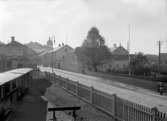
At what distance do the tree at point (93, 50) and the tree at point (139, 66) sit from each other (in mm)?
6629

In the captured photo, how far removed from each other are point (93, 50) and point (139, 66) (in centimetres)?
1074

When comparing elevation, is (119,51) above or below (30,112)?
above

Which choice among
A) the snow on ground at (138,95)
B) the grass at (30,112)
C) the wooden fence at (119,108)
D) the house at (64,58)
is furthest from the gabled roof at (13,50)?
the wooden fence at (119,108)

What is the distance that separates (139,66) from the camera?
37.0m

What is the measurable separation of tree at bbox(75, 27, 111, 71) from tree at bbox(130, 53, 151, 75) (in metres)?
6.63

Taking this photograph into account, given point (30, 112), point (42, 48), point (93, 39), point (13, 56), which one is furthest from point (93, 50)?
point (42, 48)

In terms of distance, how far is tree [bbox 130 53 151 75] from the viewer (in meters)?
36.1

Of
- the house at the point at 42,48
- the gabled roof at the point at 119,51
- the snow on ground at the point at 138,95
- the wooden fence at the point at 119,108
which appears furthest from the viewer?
the house at the point at 42,48

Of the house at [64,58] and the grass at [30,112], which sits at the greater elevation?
the house at [64,58]

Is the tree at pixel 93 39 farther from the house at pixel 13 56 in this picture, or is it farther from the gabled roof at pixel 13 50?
the gabled roof at pixel 13 50

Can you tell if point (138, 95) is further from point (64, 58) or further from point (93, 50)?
point (64, 58)

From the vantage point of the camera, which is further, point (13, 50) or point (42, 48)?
point (42, 48)

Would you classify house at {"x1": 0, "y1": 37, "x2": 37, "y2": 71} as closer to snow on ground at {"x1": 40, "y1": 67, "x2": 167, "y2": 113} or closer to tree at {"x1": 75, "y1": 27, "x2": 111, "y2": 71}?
tree at {"x1": 75, "y1": 27, "x2": 111, "y2": 71}

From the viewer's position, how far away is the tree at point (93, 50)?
42.6 m
